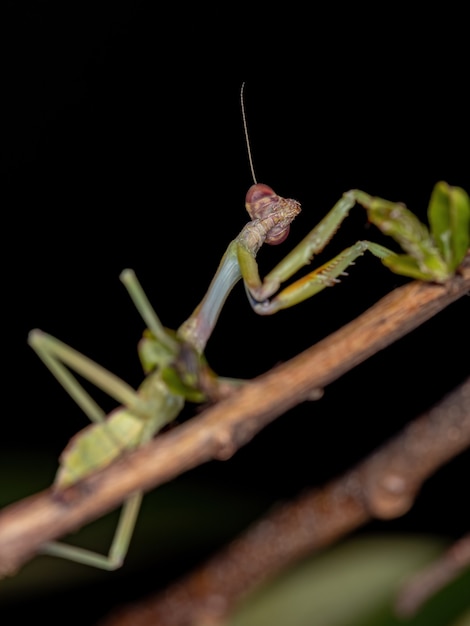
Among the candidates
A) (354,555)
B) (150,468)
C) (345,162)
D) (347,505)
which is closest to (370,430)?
(345,162)

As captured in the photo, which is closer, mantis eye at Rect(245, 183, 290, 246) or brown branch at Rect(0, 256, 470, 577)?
brown branch at Rect(0, 256, 470, 577)

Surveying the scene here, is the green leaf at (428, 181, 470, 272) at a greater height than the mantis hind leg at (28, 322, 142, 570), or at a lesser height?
lesser

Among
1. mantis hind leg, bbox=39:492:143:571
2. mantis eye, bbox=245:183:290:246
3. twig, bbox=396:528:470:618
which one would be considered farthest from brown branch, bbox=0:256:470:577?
mantis eye, bbox=245:183:290:246

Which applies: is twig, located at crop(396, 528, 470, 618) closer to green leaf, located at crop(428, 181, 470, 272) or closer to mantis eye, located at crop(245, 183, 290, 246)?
green leaf, located at crop(428, 181, 470, 272)

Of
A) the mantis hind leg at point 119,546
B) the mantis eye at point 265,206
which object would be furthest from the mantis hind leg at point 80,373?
the mantis eye at point 265,206

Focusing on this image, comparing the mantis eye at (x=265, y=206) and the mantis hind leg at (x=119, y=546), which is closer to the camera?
the mantis hind leg at (x=119, y=546)

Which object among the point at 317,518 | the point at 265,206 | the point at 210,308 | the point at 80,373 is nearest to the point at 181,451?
the point at 317,518

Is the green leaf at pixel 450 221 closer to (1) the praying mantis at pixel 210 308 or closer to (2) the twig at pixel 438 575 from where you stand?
(1) the praying mantis at pixel 210 308

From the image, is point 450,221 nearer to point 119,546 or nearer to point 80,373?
point 80,373
